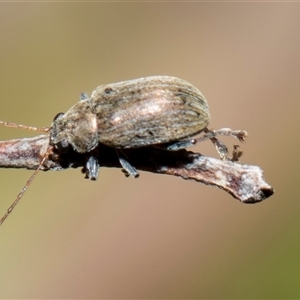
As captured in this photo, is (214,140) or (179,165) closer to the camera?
(179,165)

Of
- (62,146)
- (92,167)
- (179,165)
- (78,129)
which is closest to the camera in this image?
(179,165)

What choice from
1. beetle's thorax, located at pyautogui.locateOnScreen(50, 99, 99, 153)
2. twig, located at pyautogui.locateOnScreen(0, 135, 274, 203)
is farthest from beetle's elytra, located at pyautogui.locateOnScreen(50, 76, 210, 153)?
twig, located at pyautogui.locateOnScreen(0, 135, 274, 203)

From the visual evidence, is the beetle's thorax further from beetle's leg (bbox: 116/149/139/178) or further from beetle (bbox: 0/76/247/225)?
beetle's leg (bbox: 116/149/139/178)

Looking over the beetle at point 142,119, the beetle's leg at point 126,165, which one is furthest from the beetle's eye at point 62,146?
the beetle's leg at point 126,165

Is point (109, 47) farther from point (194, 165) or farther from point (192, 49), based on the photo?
point (194, 165)

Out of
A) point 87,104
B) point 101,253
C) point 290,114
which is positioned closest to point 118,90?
point 87,104

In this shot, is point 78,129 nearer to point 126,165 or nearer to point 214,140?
point 126,165

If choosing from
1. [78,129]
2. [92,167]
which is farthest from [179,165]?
[78,129]
